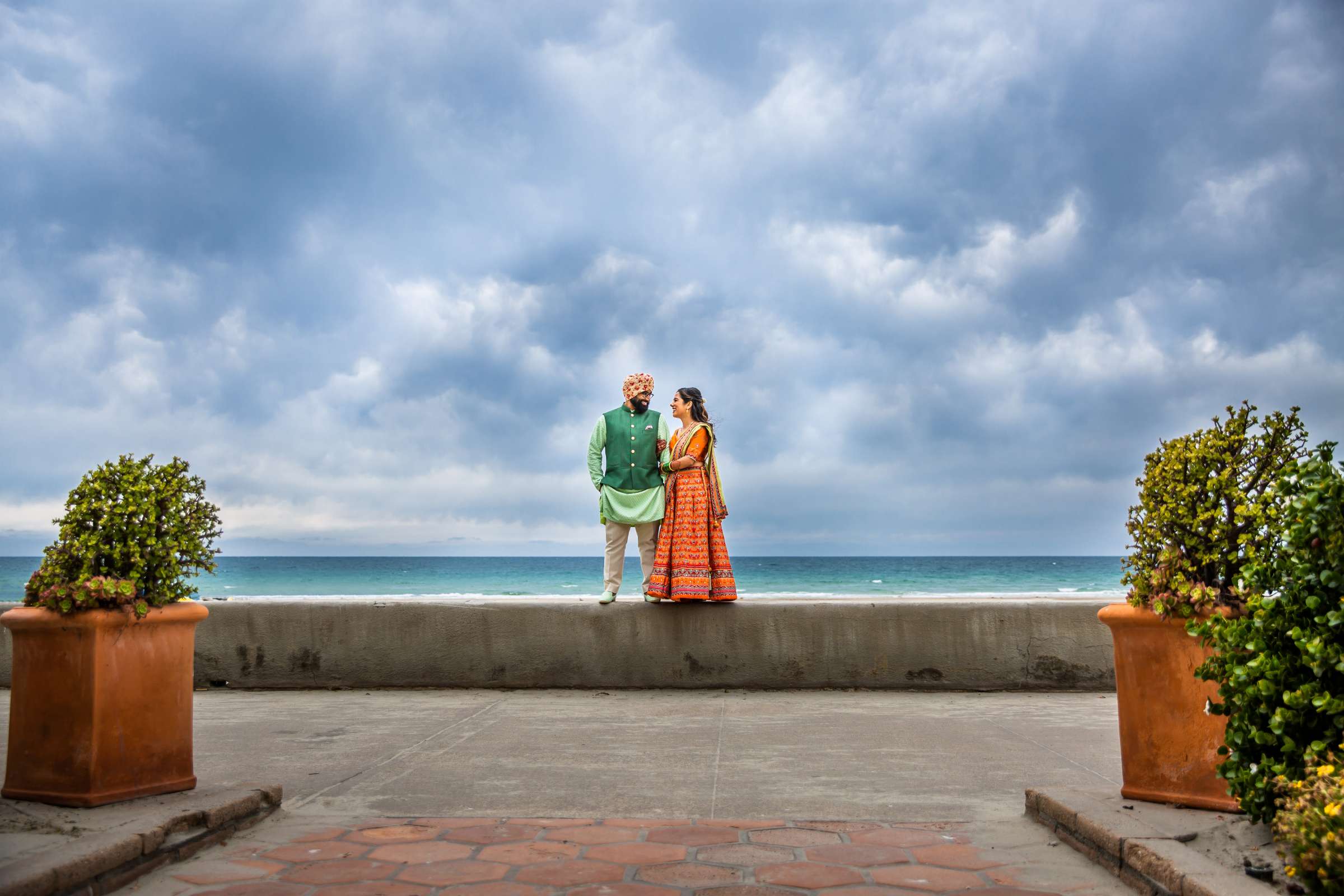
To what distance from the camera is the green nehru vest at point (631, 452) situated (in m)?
7.02

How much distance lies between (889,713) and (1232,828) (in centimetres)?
295

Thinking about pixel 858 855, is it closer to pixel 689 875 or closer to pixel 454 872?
pixel 689 875

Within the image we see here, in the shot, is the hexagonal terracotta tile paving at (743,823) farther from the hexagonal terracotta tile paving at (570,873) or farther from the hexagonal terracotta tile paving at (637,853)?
the hexagonal terracotta tile paving at (570,873)

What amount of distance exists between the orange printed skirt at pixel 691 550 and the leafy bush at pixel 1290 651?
4.19 metres

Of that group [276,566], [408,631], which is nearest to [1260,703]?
[408,631]

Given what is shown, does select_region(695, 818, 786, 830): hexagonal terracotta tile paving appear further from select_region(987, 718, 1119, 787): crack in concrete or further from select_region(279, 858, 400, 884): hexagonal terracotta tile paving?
select_region(987, 718, 1119, 787): crack in concrete

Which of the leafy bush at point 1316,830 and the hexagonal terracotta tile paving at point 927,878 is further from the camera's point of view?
the hexagonal terracotta tile paving at point 927,878

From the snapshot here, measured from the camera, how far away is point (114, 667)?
312 centimetres

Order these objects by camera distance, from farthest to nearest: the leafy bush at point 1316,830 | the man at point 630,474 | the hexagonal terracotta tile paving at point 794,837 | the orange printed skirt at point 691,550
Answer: the man at point 630,474, the orange printed skirt at point 691,550, the hexagonal terracotta tile paving at point 794,837, the leafy bush at point 1316,830

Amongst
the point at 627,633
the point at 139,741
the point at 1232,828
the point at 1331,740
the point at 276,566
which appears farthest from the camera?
the point at 276,566

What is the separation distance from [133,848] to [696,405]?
490 centimetres

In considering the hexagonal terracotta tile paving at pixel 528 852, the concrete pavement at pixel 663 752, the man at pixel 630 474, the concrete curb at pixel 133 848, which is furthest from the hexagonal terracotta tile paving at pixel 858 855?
the man at pixel 630 474

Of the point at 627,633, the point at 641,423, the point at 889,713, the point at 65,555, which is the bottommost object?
the point at 889,713

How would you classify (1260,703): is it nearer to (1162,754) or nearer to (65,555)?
(1162,754)
